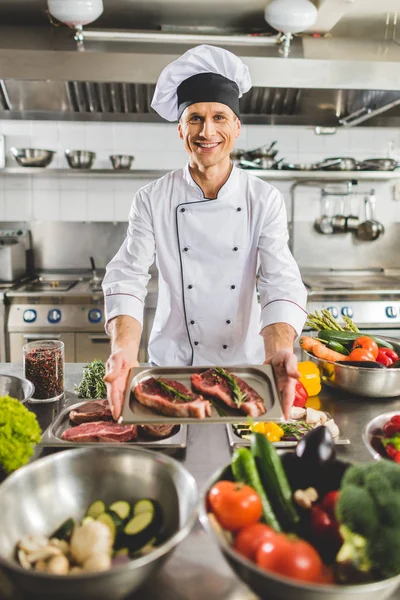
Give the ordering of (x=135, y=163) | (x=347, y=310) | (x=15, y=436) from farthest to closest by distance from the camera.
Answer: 1. (x=135, y=163)
2. (x=347, y=310)
3. (x=15, y=436)

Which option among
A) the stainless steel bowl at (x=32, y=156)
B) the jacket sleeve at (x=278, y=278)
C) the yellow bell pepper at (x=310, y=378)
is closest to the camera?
the yellow bell pepper at (x=310, y=378)

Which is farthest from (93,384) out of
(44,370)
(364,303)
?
(364,303)

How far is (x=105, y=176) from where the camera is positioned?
15.0ft

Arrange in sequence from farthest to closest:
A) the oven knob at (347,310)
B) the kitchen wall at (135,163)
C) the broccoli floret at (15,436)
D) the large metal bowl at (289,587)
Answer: the kitchen wall at (135,163), the oven knob at (347,310), the broccoli floret at (15,436), the large metal bowl at (289,587)

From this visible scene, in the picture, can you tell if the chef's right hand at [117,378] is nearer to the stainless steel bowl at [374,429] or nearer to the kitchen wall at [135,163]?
the stainless steel bowl at [374,429]

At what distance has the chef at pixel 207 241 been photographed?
2150 millimetres

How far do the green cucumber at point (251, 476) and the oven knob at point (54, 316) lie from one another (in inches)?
120

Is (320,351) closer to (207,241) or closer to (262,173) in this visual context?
(207,241)

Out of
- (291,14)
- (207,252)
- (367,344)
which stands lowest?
(367,344)

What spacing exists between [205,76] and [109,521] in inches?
67.7

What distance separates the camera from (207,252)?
231cm

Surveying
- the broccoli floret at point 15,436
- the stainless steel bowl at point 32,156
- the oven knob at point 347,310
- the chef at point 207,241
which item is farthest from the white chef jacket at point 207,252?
the stainless steel bowl at point 32,156

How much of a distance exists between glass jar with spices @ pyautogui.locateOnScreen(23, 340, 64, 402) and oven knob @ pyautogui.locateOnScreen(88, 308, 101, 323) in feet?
6.91

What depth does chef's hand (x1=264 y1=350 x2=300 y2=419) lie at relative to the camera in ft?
4.57
